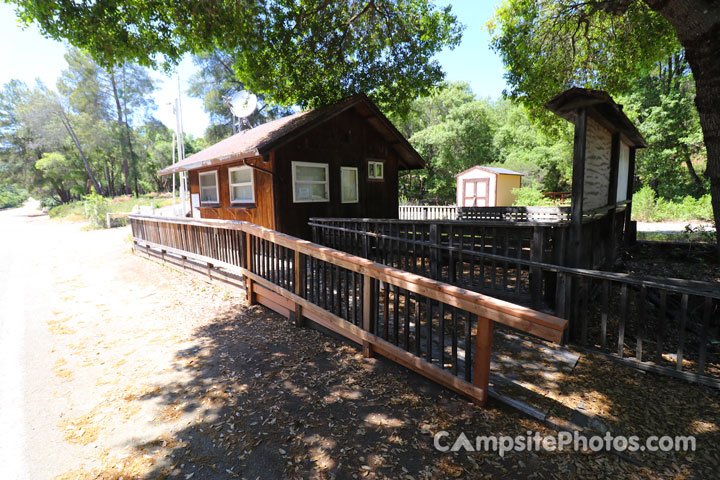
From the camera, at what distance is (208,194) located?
1209 cm

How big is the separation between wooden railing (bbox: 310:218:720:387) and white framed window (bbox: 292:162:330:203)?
271 cm

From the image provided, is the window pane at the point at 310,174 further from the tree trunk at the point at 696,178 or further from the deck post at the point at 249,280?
the tree trunk at the point at 696,178

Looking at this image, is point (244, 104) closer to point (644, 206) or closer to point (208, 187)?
point (208, 187)

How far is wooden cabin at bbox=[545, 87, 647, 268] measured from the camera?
4.99 metres

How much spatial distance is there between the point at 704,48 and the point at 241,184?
31.8 ft

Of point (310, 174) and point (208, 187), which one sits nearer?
point (310, 174)

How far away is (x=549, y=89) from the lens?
435 inches

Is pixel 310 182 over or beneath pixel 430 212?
over

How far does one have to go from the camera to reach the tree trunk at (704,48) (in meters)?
4.12

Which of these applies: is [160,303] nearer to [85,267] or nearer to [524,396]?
[85,267]

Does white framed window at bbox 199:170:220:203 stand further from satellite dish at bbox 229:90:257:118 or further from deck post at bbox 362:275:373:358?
deck post at bbox 362:275:373:358

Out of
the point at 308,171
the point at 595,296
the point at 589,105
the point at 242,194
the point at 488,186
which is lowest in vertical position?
the point at 595,296

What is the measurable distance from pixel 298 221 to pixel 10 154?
47.6 metres

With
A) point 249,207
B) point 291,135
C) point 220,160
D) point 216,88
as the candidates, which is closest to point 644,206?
point 291,135
